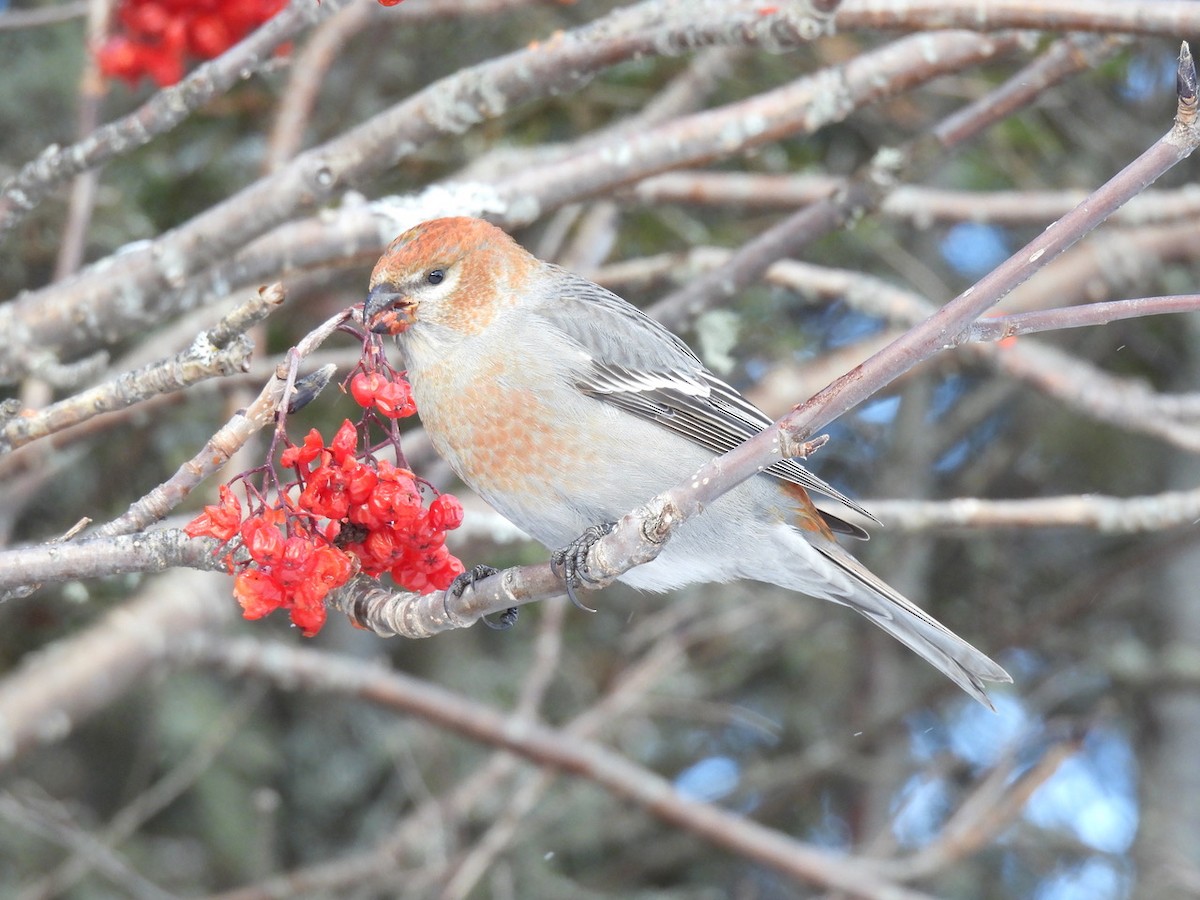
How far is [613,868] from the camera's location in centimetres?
552

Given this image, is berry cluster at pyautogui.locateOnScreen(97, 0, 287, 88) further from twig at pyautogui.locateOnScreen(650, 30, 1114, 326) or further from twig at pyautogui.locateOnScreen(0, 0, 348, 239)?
twig at pyautogui.locateOnScreen(650, 30, 1114, 326)

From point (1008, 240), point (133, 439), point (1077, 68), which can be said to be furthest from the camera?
point (1008, 240)

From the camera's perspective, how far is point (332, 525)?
2295 mm

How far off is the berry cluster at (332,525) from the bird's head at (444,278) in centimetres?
54

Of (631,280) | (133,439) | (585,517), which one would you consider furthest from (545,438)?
(133,439)

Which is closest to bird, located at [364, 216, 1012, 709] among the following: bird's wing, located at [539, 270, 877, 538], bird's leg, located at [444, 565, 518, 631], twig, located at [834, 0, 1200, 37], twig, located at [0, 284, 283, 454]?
bird's wing, located at [539, 270, 877, 538]

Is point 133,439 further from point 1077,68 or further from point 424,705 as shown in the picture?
point 1077,68

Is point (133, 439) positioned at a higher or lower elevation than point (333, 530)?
higher

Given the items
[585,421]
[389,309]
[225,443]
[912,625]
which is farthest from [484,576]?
[912,625]

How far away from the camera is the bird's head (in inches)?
120

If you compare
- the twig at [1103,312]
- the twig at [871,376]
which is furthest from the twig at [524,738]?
the twig at [1103,312]

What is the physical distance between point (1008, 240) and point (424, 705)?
11.6 ft

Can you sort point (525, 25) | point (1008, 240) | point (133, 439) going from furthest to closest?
point (1008, 240) < point (525, 25) < point (133, 439)

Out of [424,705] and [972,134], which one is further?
[424,705]
